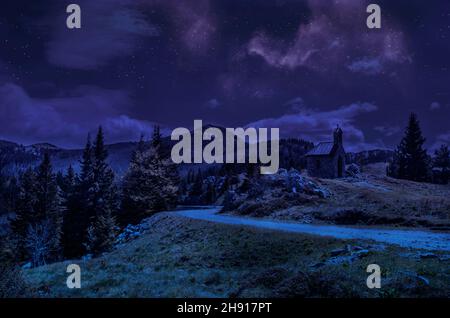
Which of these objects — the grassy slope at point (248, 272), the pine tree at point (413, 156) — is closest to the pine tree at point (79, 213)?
the grassy slope at point (248, 272)

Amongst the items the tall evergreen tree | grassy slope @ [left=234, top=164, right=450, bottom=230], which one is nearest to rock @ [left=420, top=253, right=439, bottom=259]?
grassy slope @ [left=234, top=164, right=450, bottom=230]

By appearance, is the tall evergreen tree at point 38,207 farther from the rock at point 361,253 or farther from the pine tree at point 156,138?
the rock at point 361,253

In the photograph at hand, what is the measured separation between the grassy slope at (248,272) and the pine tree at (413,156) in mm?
58129

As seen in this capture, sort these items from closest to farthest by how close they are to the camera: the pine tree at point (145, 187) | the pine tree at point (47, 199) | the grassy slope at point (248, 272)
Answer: the grassy slope at point (248, 272) → the pine tree at point (145, 187) → the pine tree at point (47, 199)

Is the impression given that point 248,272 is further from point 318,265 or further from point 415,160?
point 415,160

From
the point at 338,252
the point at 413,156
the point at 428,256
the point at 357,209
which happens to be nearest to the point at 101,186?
the point at 357,209

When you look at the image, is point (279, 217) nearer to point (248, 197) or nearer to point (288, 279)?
point (248, 197)

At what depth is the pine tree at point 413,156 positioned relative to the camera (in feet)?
208

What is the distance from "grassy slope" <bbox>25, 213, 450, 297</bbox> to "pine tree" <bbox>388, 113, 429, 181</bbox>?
58129mm

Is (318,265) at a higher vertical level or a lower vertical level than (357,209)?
lower

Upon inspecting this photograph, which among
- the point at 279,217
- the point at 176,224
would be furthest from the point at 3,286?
the point at 279,217

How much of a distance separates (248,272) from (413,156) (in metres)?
65.3

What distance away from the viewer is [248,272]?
13.2 metres

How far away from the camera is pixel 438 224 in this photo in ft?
65.2
